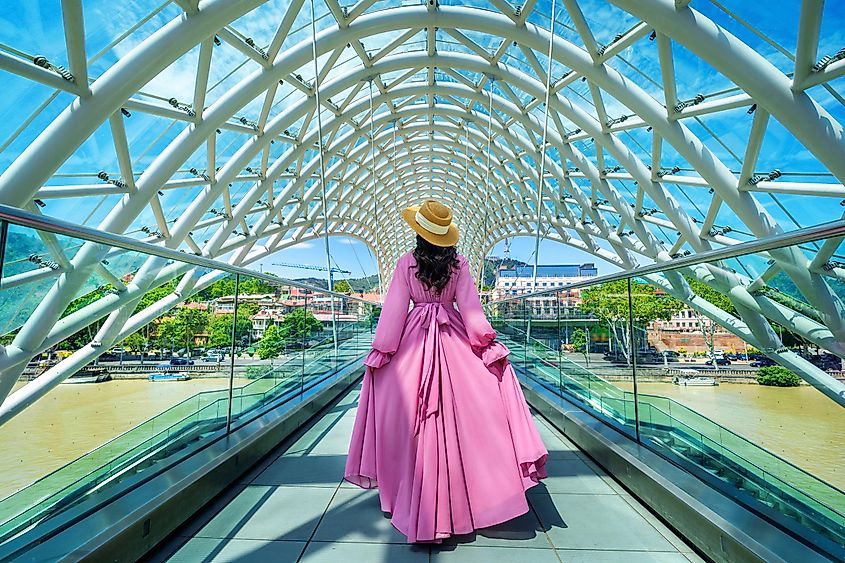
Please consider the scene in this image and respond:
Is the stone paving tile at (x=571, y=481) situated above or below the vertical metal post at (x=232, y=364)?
below

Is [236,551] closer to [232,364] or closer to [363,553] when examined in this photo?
[363,553]

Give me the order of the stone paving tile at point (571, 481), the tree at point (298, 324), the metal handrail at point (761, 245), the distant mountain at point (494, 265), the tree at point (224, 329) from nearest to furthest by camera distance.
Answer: the metal handrail at point (761, 245)
the stone paving tile at point (571, 481)
the tree at point (224, 329)
the tree at point (298, 324)
the distant mountain at point (494, 265)

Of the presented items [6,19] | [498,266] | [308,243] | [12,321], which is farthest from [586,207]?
[498,266]

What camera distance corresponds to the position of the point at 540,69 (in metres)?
15.4

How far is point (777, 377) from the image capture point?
6.52 ft

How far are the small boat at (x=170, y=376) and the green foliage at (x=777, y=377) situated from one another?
3.16 m

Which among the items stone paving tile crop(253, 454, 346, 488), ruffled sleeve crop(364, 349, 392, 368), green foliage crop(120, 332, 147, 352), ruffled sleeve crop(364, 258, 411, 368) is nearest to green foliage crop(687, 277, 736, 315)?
ruffled sleeve crop(364, 258, 411, 368)

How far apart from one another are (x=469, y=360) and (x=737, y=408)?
136 cm

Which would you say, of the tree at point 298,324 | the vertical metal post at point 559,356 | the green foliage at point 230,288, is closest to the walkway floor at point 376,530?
the green foliage at point 230,288

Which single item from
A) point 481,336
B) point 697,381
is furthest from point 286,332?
point 697,381

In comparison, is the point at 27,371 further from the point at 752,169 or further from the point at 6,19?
the point at 752,169

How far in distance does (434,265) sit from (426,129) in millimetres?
26458

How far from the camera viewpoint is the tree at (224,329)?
3115 mm

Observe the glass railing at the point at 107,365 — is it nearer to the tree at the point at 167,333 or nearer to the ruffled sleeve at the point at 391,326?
the tree at the point at 167,333
